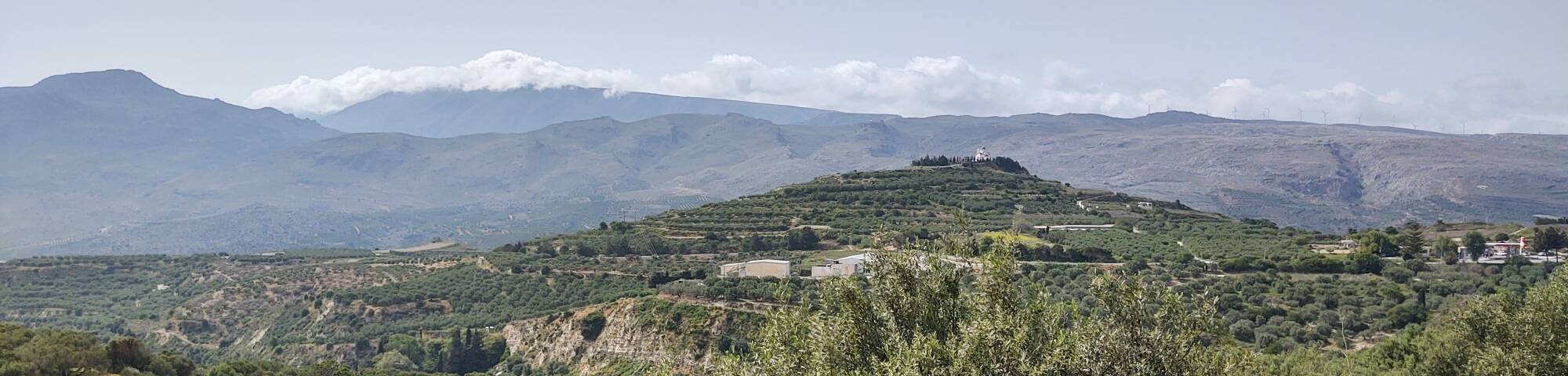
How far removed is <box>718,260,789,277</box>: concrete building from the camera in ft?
224

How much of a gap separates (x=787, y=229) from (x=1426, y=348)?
59415 millimetres

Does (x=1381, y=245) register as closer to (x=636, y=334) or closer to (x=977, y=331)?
(x=636, y=334)

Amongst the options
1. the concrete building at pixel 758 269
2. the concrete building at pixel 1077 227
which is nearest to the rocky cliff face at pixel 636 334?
the concrete building at pixel 758 269

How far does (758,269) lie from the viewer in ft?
227

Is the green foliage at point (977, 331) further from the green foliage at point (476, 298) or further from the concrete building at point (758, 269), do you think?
the concrete building at point (758, 269)

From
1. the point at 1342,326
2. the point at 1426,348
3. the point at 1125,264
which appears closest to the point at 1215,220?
the point at 1125,264

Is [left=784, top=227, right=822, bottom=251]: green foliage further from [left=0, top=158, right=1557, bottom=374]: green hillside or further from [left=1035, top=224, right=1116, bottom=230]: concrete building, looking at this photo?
[left=1035, top=224, right=1116, bottom=230]: concrete building

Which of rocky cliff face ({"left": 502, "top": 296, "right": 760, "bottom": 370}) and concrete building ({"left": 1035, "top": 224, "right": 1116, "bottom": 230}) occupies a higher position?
concrete building ({"left": 1035, "top": 224, "right": 1116, "bottom": 230})

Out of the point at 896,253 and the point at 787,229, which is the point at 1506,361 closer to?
the point at 896,253

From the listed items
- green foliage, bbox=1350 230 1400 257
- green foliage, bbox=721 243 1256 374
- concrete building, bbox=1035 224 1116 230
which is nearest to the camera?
green foliage, bbox=721 243 1256 374

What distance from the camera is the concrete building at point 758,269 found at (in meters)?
68.3

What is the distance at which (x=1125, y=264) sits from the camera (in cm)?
6431

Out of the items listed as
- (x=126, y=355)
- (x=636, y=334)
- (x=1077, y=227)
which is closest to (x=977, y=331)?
(x=126, y=355)

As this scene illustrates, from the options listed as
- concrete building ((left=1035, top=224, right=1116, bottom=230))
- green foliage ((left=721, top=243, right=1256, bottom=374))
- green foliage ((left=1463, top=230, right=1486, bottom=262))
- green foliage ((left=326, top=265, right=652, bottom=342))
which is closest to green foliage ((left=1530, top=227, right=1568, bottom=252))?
green foliage ((left=1463, top=230, right=1486, bottom=262))
